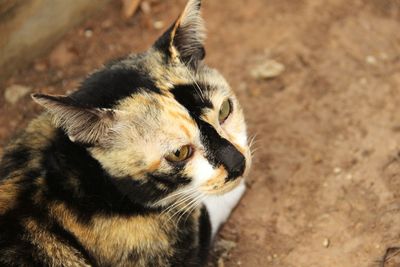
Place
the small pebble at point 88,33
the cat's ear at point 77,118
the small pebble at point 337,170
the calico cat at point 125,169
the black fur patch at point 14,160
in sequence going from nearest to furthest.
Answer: the cat's ear at point 77,118 < the calico cat at point 125,169 < the black fur patch at point 14,160 < the small pebble at point 337,170 < the small pebble at point 88,33

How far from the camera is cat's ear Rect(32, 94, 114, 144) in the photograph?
6.74 ft

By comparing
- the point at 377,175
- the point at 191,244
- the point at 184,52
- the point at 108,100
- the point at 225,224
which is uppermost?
the point at 108,100

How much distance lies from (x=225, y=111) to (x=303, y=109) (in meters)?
1.24

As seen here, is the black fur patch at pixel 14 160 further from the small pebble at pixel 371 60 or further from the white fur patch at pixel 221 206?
the small pebble at pixel 371 60

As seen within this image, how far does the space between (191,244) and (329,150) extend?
1.24 metres

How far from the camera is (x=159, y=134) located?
2357 millimetres

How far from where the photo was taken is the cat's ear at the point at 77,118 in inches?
80.9

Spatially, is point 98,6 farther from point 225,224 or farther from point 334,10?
point 225,224

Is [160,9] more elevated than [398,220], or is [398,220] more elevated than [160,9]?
[160,9]

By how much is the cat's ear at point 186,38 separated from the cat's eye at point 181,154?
0.49m

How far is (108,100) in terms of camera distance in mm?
2375

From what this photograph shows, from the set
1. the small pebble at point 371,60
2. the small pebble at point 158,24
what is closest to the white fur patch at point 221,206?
the small pebble at point 371,60

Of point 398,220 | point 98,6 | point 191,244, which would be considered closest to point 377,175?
point 398,220

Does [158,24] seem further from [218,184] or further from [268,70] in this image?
[218,184]
